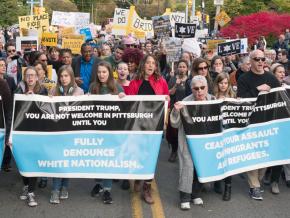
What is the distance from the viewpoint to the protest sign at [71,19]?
18.4 meters

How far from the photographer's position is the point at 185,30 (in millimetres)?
13062

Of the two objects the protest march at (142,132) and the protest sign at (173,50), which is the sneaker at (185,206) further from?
the protest sign at (173,50)

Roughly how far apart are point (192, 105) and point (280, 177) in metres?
2.28

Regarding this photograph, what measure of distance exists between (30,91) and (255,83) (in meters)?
2.92

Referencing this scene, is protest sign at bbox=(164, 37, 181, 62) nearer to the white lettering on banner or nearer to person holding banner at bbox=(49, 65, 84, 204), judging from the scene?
person holding banner at bbox=(49, 65, 84, 204)

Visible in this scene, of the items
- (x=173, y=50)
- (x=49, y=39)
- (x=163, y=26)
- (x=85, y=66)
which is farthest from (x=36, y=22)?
(x=85, y=66)

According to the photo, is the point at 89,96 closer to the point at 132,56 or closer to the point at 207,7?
the point at 132,56

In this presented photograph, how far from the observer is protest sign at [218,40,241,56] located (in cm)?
1276

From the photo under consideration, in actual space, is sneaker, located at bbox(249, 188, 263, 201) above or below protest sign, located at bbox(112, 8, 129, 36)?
below

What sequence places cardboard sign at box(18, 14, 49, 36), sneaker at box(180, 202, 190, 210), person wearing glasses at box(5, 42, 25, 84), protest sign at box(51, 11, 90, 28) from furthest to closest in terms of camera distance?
protest sign at box(51, 11, 90, 28) → cardboard sign at box(18, 14, 49, 36) → person wearing glasses at box(5, 42, 25, 84) → sneaker at box(180, 202, 190, 210)

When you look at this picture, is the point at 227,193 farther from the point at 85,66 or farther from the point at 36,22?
the point at 36,22

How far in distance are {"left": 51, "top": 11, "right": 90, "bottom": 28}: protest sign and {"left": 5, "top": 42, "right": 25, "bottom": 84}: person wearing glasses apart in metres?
8.06

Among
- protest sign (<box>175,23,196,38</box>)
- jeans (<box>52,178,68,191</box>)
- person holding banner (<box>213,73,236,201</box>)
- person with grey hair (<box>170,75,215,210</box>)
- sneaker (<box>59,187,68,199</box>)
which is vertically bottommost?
sneaker (<box>59,187,68,199</box>)

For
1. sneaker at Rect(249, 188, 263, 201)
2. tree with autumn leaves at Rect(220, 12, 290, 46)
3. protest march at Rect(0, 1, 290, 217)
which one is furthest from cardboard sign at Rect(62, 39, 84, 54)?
tree with autumn leaves at Rect(220, 12, 290, 46)
